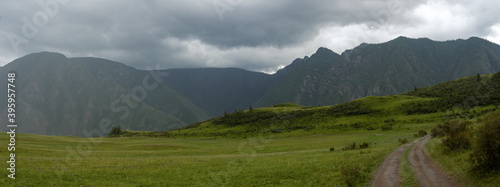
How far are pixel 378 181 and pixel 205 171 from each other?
17268 mm

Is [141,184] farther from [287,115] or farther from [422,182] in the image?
[287,115]

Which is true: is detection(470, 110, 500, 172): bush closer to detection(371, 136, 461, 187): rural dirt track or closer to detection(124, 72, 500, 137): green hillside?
detection(371, 136, 461, 187): rural dirt track

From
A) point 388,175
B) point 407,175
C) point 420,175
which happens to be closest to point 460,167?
point 420,175

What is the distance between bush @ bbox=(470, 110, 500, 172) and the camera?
1614cm

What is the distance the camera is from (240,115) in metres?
182

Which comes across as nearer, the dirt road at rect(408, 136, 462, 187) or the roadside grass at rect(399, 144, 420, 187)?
the dirt road at rect(408, 136, 462, 187)

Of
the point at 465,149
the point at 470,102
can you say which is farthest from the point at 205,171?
the point at 470,102

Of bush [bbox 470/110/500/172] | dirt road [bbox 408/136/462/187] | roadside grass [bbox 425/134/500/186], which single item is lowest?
dirt road [bbox 408/136/462/187]

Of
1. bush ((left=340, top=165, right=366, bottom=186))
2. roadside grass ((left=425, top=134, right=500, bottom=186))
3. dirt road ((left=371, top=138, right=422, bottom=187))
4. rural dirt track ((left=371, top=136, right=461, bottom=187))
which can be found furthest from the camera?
bush ((left=340, top=165, right=366, bottom=186))

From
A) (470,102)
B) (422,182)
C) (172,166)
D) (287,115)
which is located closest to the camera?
(422,182)

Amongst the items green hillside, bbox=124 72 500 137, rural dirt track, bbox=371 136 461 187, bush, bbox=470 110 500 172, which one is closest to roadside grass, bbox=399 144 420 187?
rural dirt track, bbox=371 136 461 187

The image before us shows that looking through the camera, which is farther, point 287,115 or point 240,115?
point 240,115

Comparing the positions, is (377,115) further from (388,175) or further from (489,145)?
(489,145)

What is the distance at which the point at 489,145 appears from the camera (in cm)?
1675
